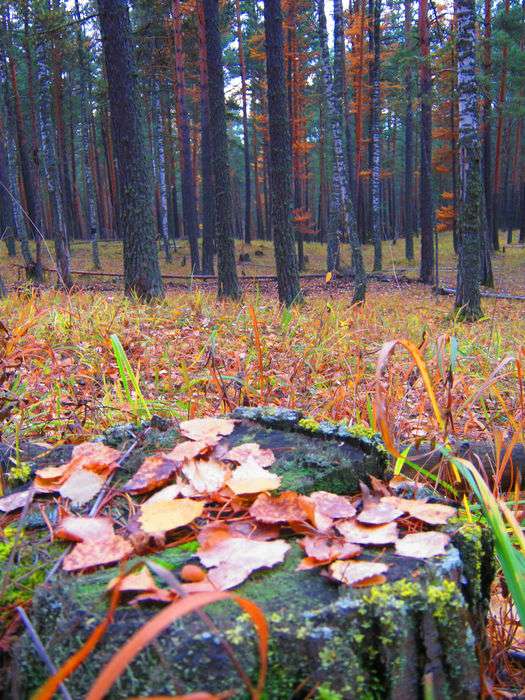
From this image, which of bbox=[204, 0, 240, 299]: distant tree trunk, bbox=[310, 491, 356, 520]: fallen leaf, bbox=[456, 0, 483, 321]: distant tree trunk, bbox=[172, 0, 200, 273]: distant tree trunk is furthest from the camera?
bbox=[172, 0, 200, 273]: distant tree trunk

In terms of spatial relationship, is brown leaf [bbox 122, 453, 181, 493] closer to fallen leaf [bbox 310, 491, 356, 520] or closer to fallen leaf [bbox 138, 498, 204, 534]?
fallen leaf [bbox 138, 498, 204, 534]

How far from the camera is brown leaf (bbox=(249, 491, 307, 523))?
1134 millimetres

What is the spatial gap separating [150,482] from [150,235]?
710 cm

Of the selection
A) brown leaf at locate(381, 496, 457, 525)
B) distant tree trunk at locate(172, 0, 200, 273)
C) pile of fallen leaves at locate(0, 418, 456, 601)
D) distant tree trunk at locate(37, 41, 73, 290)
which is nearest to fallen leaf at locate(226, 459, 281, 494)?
pile of fallen leaves at locate(0, 418, 456, 601)

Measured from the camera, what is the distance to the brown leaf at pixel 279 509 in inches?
44.6

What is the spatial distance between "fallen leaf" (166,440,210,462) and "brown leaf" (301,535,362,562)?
445 mm

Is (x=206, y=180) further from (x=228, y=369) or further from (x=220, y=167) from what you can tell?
(x=228, y=369)

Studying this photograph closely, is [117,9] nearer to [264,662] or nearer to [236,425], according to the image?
[236,425]

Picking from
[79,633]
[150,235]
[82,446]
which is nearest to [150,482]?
[82,446]

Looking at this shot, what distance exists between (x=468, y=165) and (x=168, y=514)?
8971 mm

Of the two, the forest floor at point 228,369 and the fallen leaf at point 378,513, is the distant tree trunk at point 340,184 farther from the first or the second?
the fallen leaf at point 378,513

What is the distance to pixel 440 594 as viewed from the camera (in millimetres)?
922

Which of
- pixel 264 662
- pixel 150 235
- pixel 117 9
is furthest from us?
pixel 150 235

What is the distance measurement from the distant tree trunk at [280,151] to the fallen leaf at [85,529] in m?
7.57
